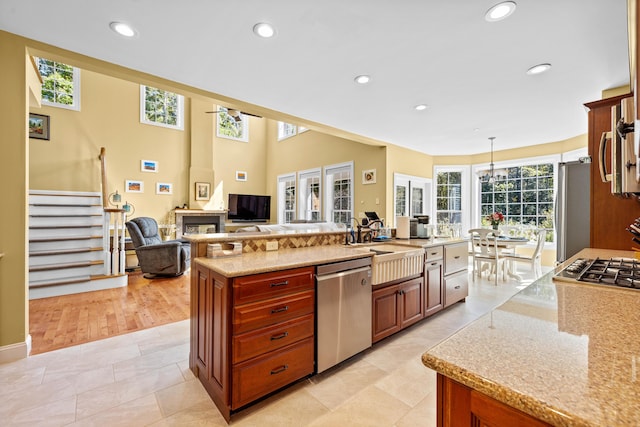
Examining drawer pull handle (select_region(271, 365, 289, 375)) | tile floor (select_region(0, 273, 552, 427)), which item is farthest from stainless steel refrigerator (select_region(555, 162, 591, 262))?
drawer pull handle (select_region(271, 365, 289, 375))

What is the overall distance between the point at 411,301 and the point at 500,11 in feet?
8.11

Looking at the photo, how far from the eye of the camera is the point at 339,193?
6.77 metres

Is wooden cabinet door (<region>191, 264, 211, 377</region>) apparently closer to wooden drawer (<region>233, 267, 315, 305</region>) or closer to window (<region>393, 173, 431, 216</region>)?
wooden drawer (<region>233, 267, 315, 305</region>)

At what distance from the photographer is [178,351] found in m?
2.43

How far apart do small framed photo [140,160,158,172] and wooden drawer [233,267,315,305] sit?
642 cm

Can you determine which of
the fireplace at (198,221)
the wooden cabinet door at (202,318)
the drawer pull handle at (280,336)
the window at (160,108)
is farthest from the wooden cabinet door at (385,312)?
the window at (160,108)

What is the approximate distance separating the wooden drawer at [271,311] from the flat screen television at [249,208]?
659 cm

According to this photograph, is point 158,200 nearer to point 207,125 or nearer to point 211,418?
point 207,125

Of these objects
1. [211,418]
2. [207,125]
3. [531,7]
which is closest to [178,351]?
[211,418]

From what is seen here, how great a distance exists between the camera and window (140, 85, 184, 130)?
265 inches

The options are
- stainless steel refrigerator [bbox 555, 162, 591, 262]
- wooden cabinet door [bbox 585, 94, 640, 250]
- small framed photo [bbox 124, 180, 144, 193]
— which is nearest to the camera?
wooden cabinet door [bbox 585, 94, 640, 250]

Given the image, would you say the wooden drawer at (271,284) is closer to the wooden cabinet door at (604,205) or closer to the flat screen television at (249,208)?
the wooden cabinet door at (604,205)

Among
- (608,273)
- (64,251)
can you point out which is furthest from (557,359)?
(64,251)

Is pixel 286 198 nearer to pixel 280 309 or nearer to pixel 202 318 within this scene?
pixel 202 318
